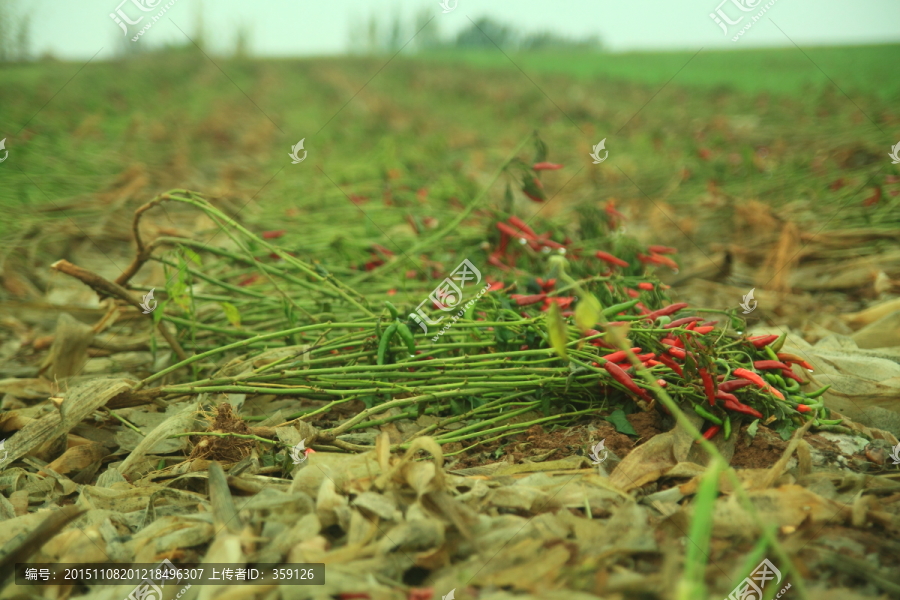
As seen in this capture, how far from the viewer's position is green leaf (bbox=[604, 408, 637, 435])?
1.79 meters

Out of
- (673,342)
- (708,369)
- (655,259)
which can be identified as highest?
(655,259)

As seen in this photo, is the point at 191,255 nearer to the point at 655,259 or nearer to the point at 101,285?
the point at 101,285

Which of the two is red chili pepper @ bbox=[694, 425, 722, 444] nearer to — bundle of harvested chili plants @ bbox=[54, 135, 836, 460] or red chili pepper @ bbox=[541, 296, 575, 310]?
bundle of harvested chili plants @ bbox=[54, 135, 836, 460]

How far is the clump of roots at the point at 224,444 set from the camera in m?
1.76

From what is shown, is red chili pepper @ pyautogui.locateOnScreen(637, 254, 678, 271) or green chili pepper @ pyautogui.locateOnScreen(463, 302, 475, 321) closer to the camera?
green chili pepper @ pyautogui.locateOnScreen(463, 302, 475, 321)

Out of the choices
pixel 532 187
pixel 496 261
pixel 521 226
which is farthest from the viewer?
pixel 521 226

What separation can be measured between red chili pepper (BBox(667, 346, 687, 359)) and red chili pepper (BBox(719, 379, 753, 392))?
127mm

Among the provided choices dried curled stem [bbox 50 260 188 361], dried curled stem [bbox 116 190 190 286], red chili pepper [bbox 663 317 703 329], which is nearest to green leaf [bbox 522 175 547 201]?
red chili pepper [bbox 663 317 703 329]

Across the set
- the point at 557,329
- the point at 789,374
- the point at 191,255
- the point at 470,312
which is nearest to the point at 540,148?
the point at 470,312

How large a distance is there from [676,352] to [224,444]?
4.27 feet

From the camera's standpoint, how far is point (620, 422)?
5.95 feet

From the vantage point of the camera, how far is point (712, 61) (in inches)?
399

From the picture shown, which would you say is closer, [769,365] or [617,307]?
[769,365]

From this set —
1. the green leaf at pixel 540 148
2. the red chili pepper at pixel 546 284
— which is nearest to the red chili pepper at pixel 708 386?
the red chili pepper at pixel 546 284
